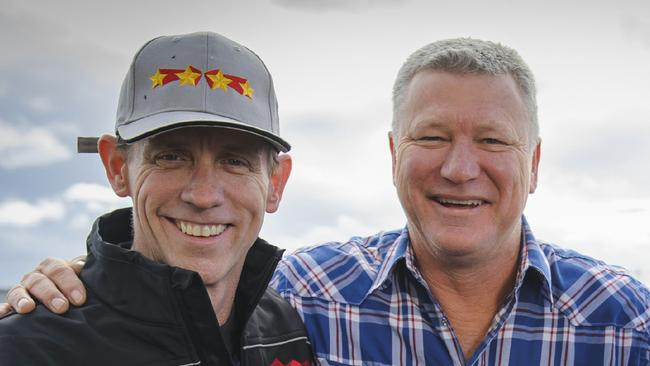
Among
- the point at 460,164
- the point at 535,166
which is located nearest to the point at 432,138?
the point at 460,164

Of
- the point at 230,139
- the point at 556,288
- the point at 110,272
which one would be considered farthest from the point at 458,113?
the point at 110,272

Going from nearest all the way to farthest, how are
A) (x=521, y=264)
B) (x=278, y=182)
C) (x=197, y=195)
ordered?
(x=197, y=195)
(x=278, y=182)
(x=521, y=264)

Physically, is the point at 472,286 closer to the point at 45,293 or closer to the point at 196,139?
the point at 196,139

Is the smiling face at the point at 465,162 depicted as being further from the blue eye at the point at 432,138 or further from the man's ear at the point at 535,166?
the man's ear at the point at 535,166

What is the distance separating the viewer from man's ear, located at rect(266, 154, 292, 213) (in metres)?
3.57

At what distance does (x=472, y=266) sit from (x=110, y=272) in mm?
2115

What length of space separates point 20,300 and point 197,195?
0.85 meters

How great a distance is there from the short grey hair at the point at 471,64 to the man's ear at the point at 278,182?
2.94 ft

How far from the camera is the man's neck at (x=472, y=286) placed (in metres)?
4.13

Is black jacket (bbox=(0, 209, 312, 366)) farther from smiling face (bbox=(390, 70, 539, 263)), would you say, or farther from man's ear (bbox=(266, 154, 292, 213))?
smiling face (bbox=(390, 70, 539, 263))

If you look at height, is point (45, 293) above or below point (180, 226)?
below

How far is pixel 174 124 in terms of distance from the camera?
2994 millimetres

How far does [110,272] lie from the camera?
118 inches

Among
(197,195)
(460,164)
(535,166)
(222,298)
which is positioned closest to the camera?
(197,195)
